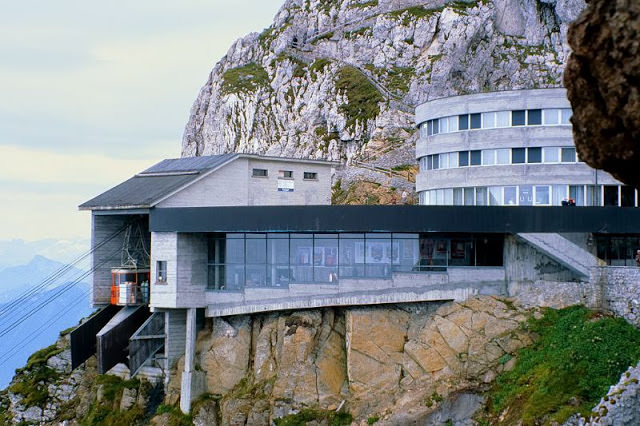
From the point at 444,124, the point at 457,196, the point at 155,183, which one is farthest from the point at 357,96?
the point at 155,183

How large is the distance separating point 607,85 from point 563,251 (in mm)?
22997

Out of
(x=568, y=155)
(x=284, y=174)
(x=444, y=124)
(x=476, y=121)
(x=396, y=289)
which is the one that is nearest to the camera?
(x=396, y=289)

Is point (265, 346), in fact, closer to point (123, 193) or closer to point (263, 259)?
point (263, 259)

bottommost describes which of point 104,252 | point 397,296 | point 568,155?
point 397,296

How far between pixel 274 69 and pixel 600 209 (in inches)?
4301

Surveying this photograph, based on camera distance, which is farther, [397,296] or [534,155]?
[534,155]

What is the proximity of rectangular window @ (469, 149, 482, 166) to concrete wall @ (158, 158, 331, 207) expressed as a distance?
8.74m

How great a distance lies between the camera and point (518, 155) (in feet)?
157

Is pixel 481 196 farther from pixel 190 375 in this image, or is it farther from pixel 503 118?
pixel 190 375

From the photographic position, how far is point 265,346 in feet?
133

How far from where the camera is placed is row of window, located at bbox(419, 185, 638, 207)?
46.3 metres

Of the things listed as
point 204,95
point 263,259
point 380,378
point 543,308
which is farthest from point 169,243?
point 204,95

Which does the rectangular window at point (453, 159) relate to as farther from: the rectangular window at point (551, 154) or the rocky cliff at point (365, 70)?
the rocky cliff at point (365, 70)

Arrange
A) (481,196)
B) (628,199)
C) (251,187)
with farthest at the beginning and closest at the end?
(481,196), (251,187), (628,199)
